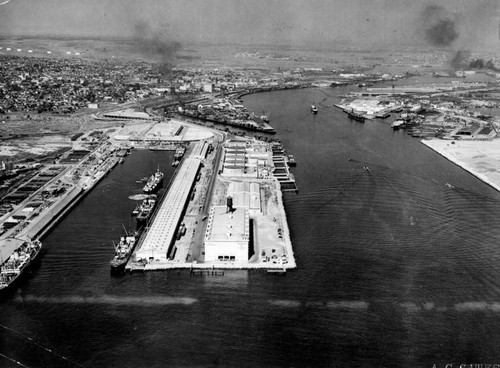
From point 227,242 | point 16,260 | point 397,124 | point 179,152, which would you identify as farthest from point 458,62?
point 16,260

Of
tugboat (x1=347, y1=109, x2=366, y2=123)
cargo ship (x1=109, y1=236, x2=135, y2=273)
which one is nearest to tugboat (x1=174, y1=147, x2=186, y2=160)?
cargo ship (x1=109, y1=236, x2=135, y2=273)

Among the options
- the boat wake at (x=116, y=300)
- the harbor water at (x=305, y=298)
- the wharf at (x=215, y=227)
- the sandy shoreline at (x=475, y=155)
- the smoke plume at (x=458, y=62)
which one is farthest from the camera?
the smoke plume at (x=458, y=62)

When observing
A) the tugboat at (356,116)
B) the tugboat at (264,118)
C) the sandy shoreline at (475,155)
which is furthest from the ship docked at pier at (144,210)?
the tugboat at (356,116)

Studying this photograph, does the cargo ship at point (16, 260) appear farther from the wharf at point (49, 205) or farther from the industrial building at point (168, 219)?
the industrial building at point (168, 219)

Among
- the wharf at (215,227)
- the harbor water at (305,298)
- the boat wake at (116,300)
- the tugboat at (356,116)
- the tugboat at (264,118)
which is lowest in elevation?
the tugboat at (356,116)

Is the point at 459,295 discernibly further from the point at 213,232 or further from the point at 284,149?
the point at 284,149

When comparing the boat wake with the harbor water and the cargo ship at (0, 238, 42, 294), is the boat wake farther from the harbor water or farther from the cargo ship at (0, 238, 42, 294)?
the cargo ship at (0, 238, 42, 294)

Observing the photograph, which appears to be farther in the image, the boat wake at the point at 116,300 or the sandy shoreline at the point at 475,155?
the sandy shoreline at the point at 475,155
